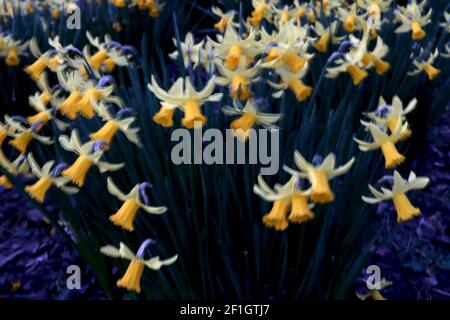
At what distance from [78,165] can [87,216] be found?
9.5 inches

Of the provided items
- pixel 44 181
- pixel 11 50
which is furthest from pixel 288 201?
pixel 11 50

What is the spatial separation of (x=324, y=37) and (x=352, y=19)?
16 cm

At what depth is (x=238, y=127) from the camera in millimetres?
1572

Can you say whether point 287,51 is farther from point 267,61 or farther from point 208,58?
point 208,58

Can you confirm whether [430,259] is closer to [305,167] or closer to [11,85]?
[305,167]

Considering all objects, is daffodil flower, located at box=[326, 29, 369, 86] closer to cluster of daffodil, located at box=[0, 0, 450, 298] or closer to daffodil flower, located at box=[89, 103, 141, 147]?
cluster of daffodil, located at box=[0, 0, 450, 298]

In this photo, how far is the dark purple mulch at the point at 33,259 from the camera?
208 cm

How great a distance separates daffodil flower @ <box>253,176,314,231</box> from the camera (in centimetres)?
132

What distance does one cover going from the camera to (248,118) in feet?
5.16

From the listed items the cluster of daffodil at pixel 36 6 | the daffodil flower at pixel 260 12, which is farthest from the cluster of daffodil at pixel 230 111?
the cluster of daffodil at pixel 36 6

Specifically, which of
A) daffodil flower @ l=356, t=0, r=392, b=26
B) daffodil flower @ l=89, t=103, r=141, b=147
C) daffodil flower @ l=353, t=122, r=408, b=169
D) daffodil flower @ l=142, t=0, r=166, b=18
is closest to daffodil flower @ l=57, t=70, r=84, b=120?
daffodil flower @ l=89, t=103, r=141, b=147

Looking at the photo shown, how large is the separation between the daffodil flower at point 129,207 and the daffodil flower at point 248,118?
1.02ft

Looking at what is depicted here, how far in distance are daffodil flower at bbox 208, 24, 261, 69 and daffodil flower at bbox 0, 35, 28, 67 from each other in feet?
4.11
